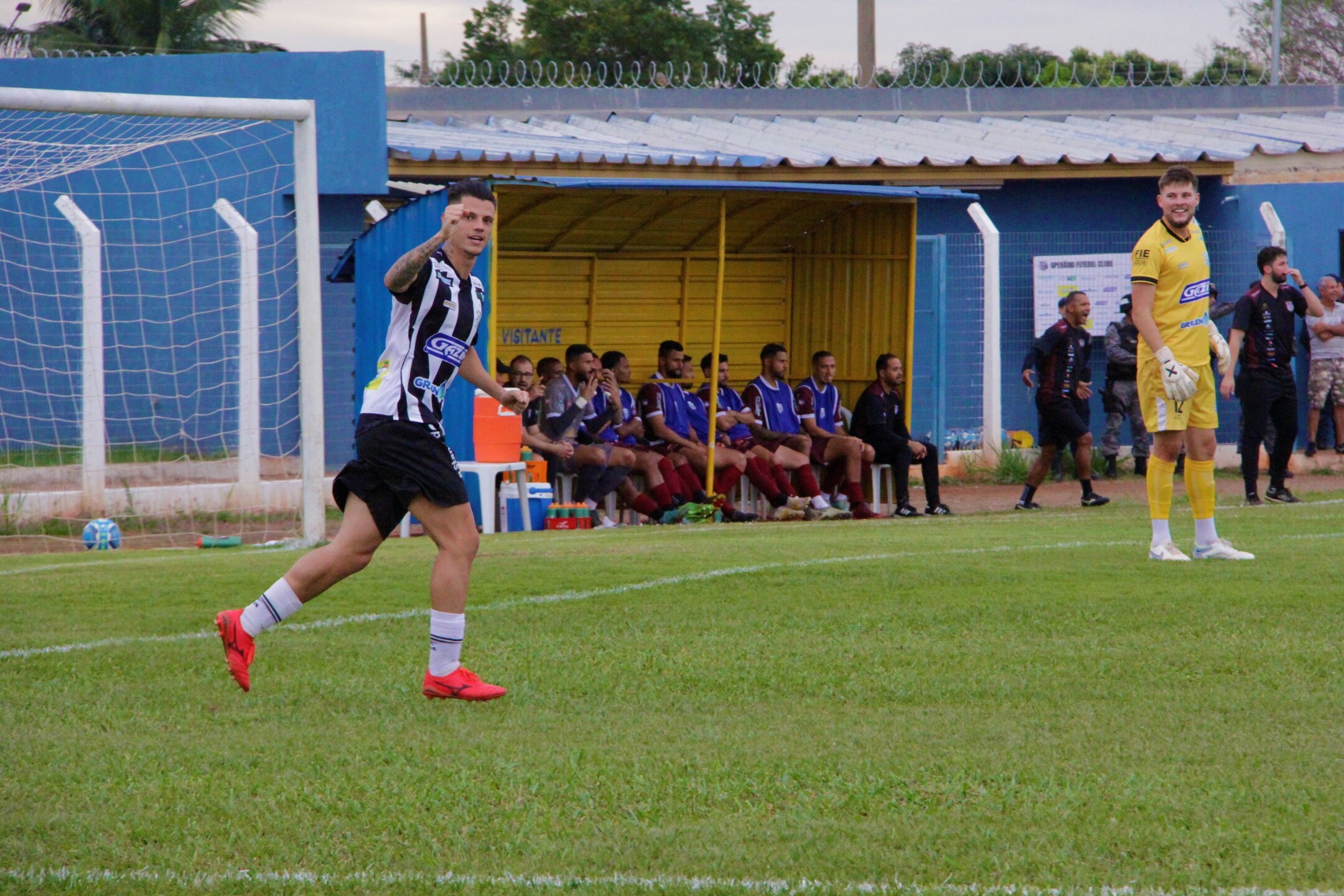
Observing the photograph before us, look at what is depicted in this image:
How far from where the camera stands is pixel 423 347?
5180 millimetres

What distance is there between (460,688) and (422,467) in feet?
2.45

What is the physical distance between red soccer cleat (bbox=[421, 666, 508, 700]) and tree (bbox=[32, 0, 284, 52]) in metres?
30.2

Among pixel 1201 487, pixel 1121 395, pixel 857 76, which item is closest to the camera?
pixel 1201 487

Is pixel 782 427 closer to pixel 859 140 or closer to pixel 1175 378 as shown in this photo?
pixel 1175 378

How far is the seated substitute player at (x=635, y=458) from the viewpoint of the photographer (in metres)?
13.3

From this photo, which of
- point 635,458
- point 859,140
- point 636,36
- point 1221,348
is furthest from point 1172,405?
point 636,36

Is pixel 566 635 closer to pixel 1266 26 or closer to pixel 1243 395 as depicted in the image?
pixel 1243 395

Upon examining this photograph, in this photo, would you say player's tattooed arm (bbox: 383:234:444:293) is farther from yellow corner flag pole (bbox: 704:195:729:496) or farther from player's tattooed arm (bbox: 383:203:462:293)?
yellow corner flag pole (bbox: 704:195:729:496)

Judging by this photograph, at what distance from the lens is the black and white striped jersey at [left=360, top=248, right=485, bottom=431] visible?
513 centimetres

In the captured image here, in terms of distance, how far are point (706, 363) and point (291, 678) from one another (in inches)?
379

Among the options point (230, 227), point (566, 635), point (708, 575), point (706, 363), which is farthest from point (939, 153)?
point (566, 635)

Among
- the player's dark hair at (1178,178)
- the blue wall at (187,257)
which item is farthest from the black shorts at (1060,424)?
the blue wall at (187,257)

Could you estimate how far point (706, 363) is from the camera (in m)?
14.7

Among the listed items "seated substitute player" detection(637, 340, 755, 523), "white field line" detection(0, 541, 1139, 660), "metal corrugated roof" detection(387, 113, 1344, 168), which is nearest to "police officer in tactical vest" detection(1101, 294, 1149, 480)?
"metal corrugated roof" detection(387, 113, 1344, 168)
